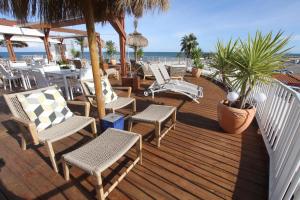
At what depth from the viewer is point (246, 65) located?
2.53 metres

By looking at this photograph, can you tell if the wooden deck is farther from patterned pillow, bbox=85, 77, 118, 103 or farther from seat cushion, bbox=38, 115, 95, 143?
patterned pillow, bbox=85, 77, 118, 103

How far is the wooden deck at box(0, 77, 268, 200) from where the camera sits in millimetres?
1721

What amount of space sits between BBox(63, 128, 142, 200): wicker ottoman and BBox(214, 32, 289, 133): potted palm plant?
176 cm

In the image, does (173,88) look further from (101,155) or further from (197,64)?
(197,64)

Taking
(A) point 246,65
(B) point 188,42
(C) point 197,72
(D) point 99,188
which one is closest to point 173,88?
(A) point 246,65

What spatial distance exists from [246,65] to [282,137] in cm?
117

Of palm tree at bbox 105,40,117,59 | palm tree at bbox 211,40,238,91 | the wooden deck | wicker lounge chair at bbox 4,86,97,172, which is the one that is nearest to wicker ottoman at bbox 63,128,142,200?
the wooden deck

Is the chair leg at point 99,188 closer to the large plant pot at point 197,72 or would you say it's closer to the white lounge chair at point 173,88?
the white lounge chair at point 173,88

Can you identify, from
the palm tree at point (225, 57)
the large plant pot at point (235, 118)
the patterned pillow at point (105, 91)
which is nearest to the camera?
the large plant pot at point (235, 118)

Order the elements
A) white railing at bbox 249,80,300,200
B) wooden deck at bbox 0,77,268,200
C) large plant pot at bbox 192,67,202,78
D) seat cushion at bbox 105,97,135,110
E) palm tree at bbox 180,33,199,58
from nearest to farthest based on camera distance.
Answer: white railing at bbox 249,80,300,200, wooden deck at bbox 0,77,268,200, seat cushion at bbox 105,97,135,110, large plant pot at bbox 192,67,202,78, palm tree at bbox 180,33,199,58

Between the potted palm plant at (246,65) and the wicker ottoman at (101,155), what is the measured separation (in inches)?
69.3

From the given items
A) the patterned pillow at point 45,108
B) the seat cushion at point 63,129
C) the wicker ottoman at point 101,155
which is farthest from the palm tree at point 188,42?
the wicker ottoman at point 101,155

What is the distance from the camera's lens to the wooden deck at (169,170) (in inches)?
67.7

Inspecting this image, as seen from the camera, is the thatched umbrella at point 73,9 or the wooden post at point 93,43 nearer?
the thatched umbrella at point 73,9
